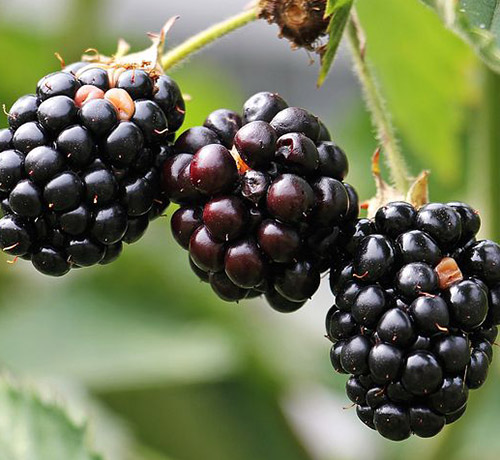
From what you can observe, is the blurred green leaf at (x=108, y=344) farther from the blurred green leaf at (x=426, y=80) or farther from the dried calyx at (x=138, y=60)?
the dried calyx at (x=138, y=60)

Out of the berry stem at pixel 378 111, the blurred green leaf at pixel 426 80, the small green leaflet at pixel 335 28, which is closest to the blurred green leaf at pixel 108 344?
the blurred green leaf at pixel 426 80

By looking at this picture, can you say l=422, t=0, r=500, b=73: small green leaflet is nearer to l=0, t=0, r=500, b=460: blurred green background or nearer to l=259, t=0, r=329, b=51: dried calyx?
l=259, t=0, r=329, b=51: dried calyx

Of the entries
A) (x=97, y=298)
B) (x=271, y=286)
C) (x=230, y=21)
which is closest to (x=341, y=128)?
(x=97, y=298)

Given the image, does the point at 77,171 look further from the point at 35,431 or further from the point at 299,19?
the point at 35,431

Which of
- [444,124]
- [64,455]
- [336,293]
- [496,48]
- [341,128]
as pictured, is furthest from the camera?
[341,128]

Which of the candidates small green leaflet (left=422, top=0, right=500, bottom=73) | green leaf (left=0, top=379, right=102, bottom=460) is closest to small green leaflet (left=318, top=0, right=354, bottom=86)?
small green leaflet (left=422, top=0, right=500, bottom=73)

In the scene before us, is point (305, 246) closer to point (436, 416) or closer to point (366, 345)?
point (366, 345)

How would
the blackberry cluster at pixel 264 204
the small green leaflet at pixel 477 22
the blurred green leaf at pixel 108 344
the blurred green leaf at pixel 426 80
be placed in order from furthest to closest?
the blurred green leaf at pixel 108 344, the blurred green leaf at pixel 426 80, the blackberry cluster at pixel 264 204, the small green leaflet at pixel 477 22

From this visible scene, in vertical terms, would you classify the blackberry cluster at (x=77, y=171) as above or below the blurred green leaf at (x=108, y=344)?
above
